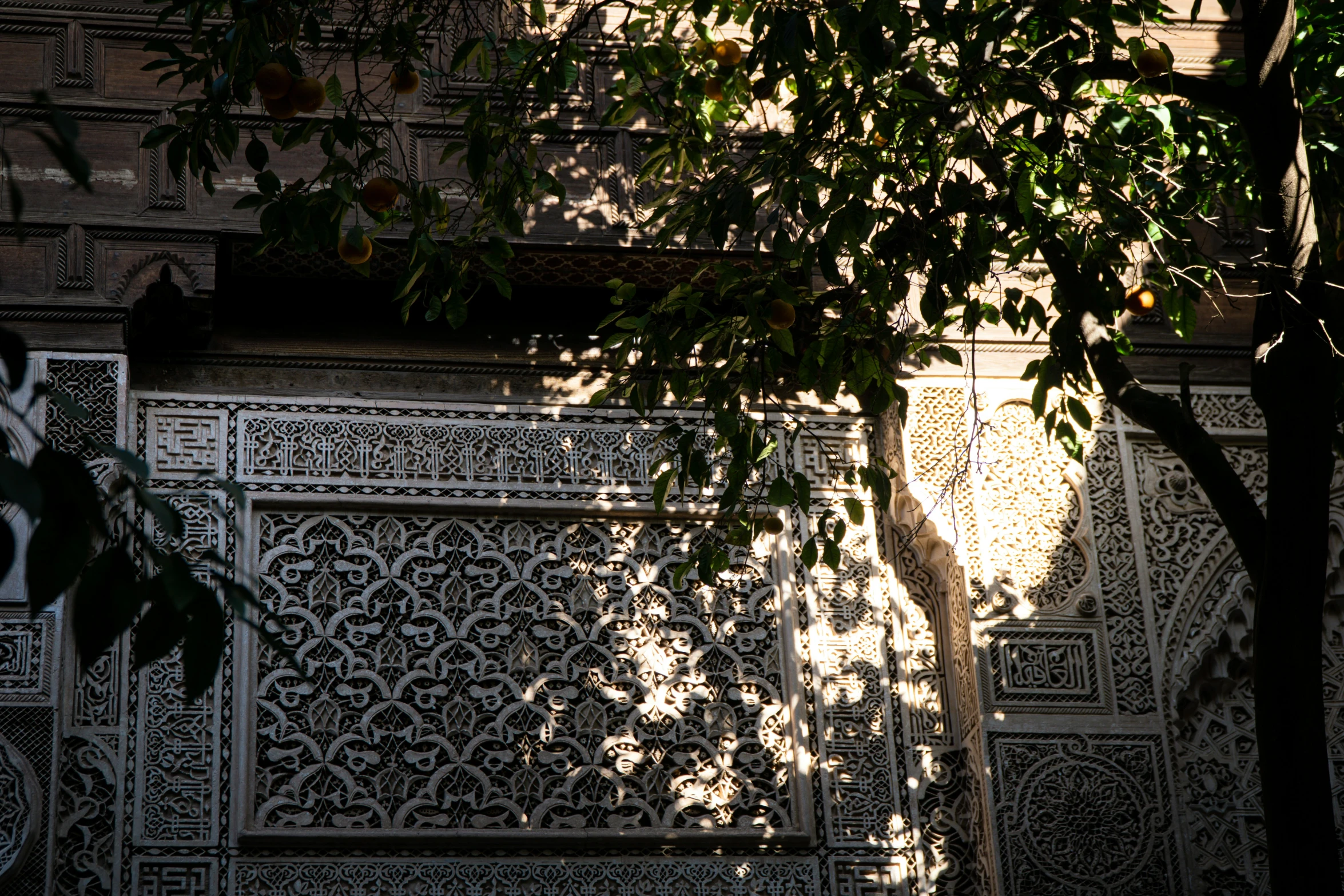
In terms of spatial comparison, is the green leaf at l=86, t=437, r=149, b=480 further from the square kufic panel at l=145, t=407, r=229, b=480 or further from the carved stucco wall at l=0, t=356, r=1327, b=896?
the square kufic panel at l=145, t=407, r=229, b=480

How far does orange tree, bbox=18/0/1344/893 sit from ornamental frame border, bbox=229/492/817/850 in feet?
2.55

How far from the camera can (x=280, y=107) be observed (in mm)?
3104

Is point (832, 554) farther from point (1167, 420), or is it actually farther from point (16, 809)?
point (16, 809)

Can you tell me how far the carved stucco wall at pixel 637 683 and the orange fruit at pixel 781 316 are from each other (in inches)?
49.7

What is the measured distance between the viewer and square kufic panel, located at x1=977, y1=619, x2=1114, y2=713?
466cm

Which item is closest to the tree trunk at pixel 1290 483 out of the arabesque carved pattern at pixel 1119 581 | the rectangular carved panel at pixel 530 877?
the arabesque carved pattern at pixel 1119 581

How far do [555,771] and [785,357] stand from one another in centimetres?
139

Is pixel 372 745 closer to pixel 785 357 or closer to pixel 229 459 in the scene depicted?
pixel 229 459

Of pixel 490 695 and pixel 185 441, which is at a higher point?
pixel 185 441

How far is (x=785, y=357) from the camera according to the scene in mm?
5023

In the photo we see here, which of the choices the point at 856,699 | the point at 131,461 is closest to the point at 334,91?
the point at 131,461

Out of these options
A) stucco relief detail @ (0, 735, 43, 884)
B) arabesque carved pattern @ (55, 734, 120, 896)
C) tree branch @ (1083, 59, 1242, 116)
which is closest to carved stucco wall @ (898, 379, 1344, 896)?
tree branch @ (1083, 59, 1242, 116)

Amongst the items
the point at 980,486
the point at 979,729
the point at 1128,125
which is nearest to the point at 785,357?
the point at 980,486

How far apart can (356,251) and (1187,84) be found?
5.59ft
